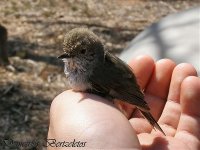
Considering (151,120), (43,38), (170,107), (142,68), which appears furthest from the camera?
(43,38)

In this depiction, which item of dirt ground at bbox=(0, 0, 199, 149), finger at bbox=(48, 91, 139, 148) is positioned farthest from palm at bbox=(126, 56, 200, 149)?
dirt ground at bbox=(0, 0, 199, 149)

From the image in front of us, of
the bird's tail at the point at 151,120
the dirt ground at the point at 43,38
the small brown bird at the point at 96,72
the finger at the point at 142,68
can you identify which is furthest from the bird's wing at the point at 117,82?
the dirt ground at the point at 43,38

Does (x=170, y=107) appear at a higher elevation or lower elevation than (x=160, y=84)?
lower

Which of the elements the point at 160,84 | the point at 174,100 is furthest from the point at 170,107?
the point at 160,84

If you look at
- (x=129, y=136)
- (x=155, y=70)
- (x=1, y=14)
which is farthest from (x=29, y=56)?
(x=129, y=136)

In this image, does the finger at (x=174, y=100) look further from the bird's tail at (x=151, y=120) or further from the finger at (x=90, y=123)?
the finger at (x=90, y=123)

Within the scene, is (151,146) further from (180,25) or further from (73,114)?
(180,25)

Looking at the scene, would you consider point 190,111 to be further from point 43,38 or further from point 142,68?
point 43,38
